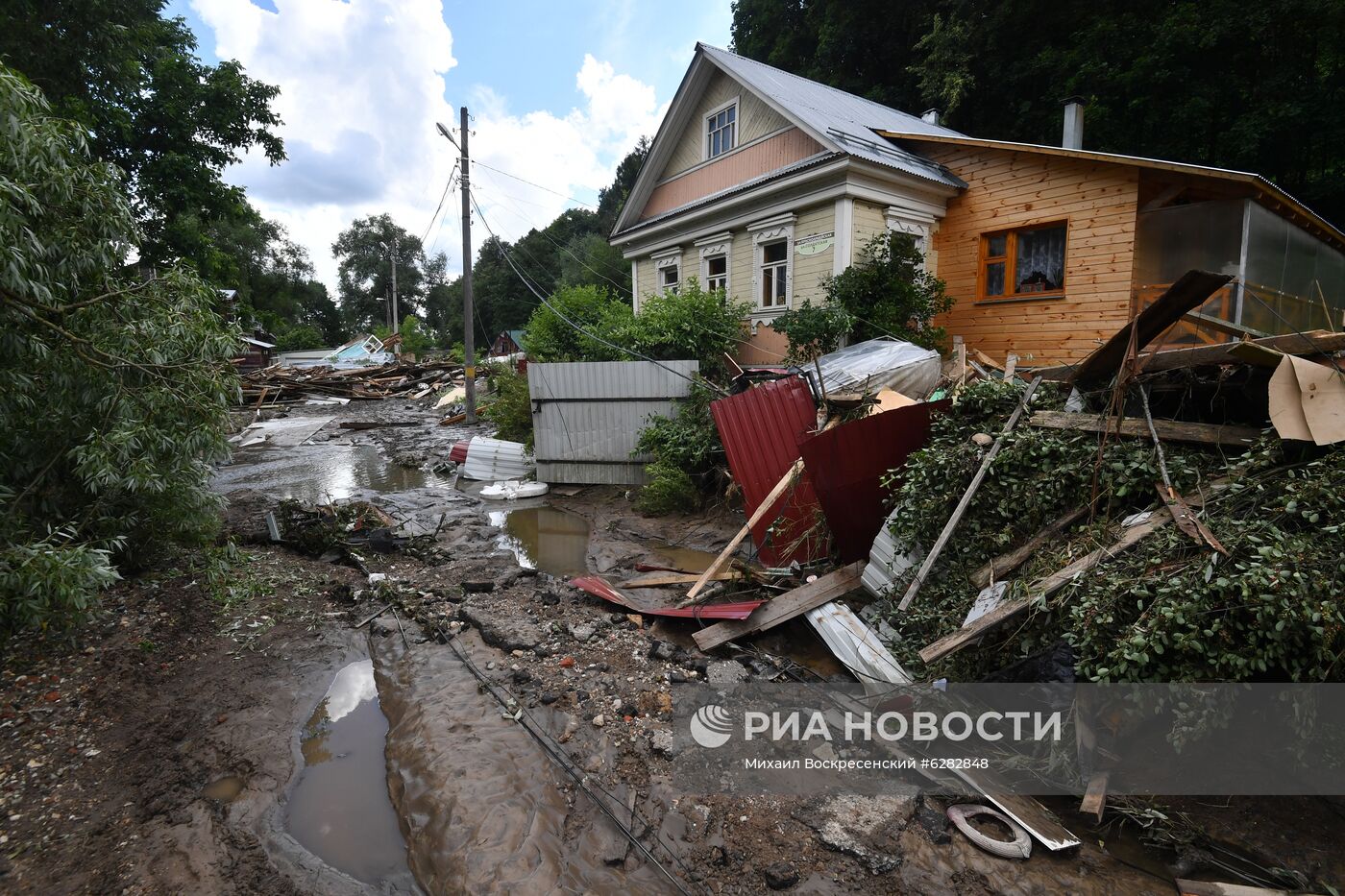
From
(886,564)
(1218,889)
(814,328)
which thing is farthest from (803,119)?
(1218,889)

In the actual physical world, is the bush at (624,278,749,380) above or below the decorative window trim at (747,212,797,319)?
below

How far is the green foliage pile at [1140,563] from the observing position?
2705 millimetres

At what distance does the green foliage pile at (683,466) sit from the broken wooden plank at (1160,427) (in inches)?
176

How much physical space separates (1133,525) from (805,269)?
28.5ft

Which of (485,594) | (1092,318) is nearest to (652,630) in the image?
(485,594)

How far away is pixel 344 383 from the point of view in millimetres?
25875

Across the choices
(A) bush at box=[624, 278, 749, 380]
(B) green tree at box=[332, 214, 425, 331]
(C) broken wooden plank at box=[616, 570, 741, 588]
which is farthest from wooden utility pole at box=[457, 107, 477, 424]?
(B) green tree at box=[332, 214, 425, 331]

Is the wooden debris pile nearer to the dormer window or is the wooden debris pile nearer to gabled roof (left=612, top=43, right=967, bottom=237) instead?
gabled roof (left=612, top=43, right=967, bottom=237)

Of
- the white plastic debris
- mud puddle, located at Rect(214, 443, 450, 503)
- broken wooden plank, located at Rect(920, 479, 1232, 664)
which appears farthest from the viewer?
mud puddle, located at Rect(214, 443, 450, 503)

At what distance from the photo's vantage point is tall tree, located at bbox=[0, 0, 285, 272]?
32.4 feet

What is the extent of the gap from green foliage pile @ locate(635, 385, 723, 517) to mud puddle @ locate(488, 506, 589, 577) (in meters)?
1.12

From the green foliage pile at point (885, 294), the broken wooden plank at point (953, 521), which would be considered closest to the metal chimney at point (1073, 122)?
the green foliage pile at point (885, 294)

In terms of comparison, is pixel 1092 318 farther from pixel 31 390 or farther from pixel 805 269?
pixel 31 390

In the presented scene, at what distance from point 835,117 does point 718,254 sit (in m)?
3.50
